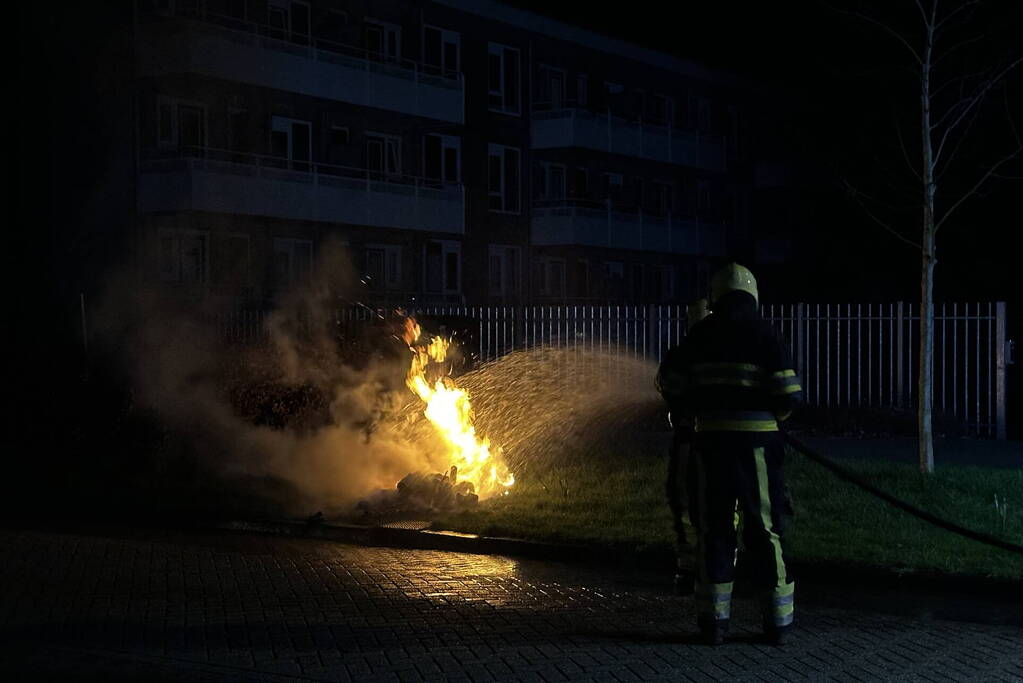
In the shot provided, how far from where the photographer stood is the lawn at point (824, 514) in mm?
9969

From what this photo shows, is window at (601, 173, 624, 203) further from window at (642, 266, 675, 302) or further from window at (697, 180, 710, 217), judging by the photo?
window at (697, 180, 710, 217)

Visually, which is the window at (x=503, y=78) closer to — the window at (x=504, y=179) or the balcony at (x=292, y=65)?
the window at (x=504, y=179)

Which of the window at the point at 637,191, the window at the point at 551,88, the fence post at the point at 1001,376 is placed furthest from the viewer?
the window at the point at 637,191

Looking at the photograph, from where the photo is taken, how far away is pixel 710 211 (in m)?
48.0

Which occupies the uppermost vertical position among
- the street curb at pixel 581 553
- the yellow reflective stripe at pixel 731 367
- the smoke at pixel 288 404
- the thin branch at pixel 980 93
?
the thin branch at pixel 980 93

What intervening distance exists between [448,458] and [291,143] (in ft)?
66.8

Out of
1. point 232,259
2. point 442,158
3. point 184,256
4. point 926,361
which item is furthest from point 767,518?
point 442,158

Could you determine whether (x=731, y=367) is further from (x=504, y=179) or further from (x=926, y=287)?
(x=504, y=179)

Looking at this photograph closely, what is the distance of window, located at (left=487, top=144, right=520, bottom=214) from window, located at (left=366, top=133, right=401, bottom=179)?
12.5ft

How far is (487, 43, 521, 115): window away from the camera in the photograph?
128 ft

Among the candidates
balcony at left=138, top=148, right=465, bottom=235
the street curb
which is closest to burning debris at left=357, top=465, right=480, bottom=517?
the street curb

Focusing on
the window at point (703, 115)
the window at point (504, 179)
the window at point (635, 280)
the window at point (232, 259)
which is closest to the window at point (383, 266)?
the window at point (232, 259)

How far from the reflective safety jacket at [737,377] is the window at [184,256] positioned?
24.2 metres

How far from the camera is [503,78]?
39344 millimetres
